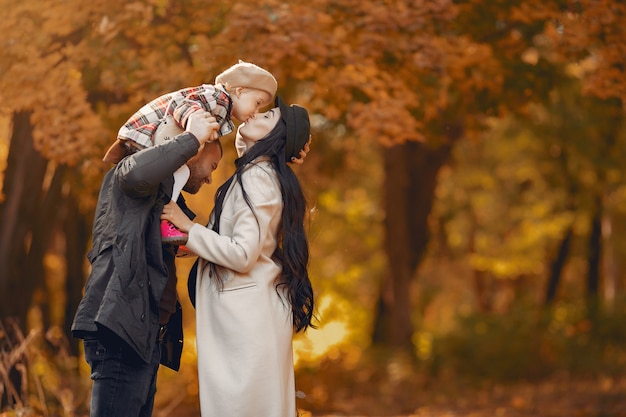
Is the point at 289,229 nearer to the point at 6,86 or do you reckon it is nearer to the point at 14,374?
the point at 6,86

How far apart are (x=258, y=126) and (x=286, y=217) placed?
0.42m

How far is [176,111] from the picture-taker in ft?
12.9

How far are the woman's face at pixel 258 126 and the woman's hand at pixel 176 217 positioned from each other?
1.53ft

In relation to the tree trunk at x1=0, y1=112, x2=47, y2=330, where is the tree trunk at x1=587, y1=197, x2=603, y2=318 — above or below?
below

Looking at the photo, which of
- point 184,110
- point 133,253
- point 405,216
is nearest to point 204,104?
point 184,110

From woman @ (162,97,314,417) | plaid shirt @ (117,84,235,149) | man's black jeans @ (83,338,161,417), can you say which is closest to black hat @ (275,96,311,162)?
woman @ (162,97,314,417)

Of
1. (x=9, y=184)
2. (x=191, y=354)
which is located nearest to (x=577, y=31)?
(x=9, y=184)

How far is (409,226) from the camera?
16609 millimetres

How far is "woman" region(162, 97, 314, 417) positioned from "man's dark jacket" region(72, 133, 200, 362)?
156 millimetres

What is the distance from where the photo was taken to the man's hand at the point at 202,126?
385 cm

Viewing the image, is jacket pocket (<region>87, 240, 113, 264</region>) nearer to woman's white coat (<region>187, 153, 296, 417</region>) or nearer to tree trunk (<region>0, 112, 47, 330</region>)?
woman's white coat (<region>187, 153, 296, 417</region>)

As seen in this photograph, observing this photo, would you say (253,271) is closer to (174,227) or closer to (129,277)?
(174,227)

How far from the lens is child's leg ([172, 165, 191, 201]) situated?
3928 mm

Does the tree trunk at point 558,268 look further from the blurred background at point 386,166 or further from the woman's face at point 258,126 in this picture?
the woman's face at point 258,126
